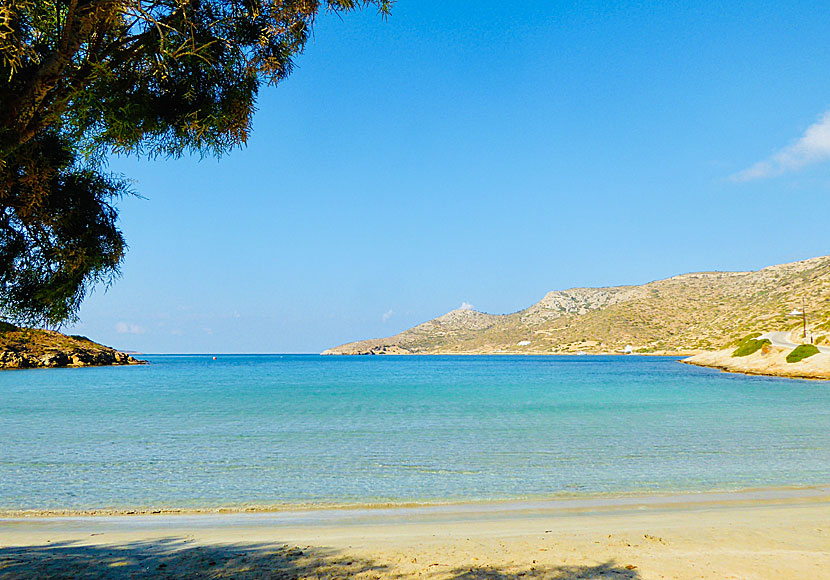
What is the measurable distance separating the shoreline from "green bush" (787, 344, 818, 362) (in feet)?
191

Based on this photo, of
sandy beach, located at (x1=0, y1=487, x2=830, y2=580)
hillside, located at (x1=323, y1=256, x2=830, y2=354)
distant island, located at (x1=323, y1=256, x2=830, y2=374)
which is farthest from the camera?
hillside, located at (x1=323, y1=256, x2=830, y2=354)

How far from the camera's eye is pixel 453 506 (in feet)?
39.0

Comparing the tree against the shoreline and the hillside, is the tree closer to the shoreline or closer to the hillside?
the shoreline

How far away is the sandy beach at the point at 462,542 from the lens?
7473 mm

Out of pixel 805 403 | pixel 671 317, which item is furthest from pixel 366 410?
pixel 671 317

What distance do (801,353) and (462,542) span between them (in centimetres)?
6688

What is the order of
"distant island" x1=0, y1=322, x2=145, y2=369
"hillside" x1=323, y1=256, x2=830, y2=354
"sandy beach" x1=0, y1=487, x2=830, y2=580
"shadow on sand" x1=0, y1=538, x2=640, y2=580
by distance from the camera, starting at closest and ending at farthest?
"shadow on sand" x1=0, y1=538, x2=640, y2=580, "sandy beach" x1=0, y1=487, x2=830, y2=580, "distant island" x1=0, y1=322, x2=145, y2=369, "hillside" x1=323, y1=256, x2=830, y2=354

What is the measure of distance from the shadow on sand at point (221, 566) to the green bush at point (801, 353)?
66.2 meters

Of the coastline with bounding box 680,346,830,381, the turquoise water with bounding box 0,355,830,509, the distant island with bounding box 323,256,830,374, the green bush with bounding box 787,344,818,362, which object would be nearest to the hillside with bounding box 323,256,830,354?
the distant island with bounding box 323,256,830,374

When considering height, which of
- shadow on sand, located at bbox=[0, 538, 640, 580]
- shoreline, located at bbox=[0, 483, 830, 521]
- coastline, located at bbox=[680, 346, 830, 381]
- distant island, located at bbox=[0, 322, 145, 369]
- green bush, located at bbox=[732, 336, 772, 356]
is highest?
distant island, located at bbox=[0, 322, 145, 369]

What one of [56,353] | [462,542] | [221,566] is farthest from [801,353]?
[56,353]

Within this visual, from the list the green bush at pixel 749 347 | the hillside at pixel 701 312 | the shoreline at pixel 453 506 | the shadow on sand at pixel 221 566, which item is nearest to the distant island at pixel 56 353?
the shoreline at pixel 453 506

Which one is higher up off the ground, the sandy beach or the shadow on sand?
the shadow on sand

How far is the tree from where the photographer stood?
498 cm
